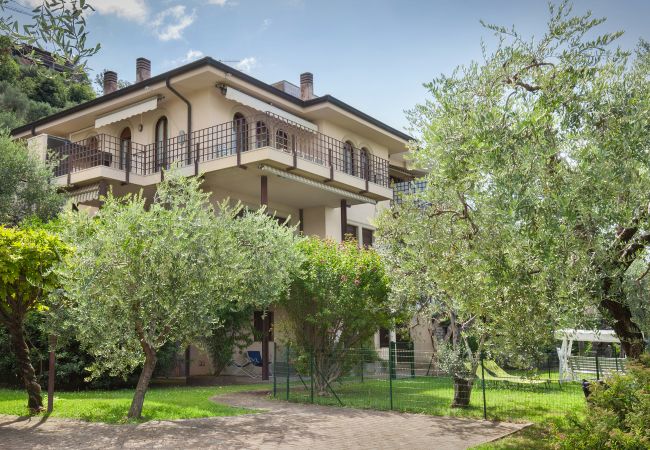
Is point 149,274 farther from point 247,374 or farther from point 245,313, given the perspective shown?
point 247,374

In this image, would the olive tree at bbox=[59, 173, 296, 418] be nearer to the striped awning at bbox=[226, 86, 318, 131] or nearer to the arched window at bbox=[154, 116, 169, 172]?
the striped awning at bbox=[226, 86, 318, 131]

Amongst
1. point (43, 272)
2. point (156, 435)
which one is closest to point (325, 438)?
point (156, 435)

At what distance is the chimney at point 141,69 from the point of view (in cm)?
2727

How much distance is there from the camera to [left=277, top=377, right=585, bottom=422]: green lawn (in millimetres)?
13227

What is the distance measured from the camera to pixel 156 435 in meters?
9.85

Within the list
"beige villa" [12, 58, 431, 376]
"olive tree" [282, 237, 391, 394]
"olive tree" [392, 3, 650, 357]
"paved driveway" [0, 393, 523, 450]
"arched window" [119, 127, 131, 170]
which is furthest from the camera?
"arched window" [119, 127, 131, 170]

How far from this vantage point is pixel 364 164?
2588cm

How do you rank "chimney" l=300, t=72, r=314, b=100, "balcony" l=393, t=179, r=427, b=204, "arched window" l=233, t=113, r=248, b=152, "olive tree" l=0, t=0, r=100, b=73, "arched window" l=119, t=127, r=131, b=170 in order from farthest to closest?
"chimney" l=300, t=72, r=314, b=100, "arched window" l=119, t=127, r=131, b=170, "arched window" l=233, t=113, r=248, b=152, "balcony" l=393, t=179, r=427, b=204, "olive tree" l=0, t=0, r=100, b=73

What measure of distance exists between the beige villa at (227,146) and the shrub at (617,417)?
1092cm

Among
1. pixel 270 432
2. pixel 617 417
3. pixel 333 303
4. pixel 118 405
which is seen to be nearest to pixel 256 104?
pixel 333 303

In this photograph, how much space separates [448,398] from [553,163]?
913cm

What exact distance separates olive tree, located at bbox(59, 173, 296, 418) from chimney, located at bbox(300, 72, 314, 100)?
17.6 meters

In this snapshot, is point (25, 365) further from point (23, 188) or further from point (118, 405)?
point (23, 188)

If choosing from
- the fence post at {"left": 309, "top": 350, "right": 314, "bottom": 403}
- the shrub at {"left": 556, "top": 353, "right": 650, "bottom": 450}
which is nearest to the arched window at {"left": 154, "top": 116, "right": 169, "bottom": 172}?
the fence post at {"left": 309, "top": 350, "right": 314, "bottom": 403}
